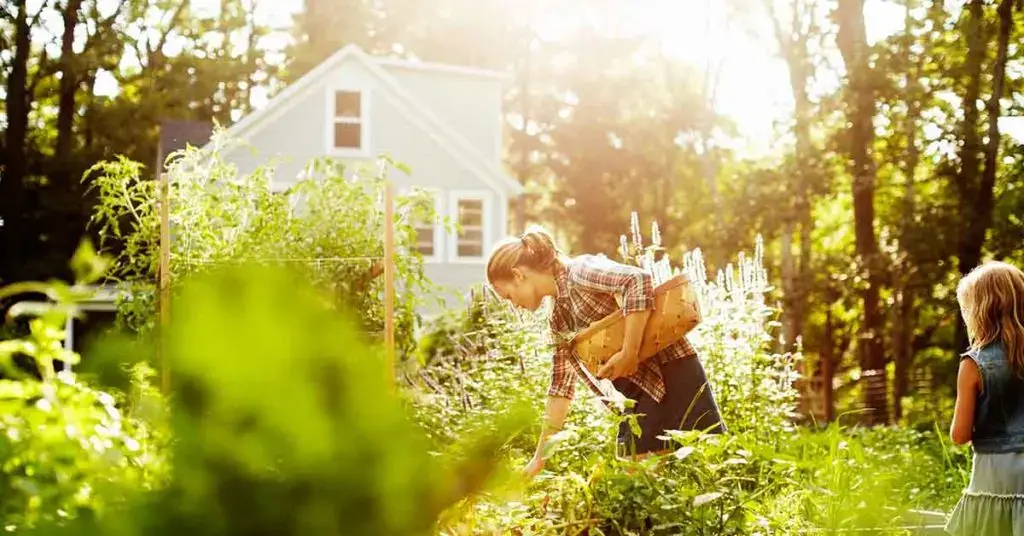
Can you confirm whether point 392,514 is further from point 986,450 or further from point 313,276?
point 986,450

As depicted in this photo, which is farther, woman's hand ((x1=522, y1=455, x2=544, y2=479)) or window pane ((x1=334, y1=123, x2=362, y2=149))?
window pane ((x1=334, y1=123, x2=362, y2=149))

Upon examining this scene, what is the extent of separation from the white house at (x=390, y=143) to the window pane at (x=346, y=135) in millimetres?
18

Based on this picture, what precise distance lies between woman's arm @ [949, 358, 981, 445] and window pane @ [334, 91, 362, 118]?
18050 mm

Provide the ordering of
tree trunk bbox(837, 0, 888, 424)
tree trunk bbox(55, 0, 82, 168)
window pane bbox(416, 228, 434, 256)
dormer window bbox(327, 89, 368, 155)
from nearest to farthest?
tree trunk bbox(837, 0, 888, 424) → dormer window bbox(327, 89, 368, 155) → window pane bbox(416, 228, 434, 256) → tree trunk bbox(55, 0, 82, 168)

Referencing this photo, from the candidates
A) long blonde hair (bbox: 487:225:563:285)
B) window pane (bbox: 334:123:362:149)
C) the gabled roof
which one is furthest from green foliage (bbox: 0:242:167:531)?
window pane (bbox: 334:123:362:149)

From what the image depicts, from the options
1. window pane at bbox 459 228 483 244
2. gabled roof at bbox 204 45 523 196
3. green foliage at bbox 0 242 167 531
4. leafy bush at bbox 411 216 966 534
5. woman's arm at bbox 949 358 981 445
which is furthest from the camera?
window pane at bbox 459 228 483 244

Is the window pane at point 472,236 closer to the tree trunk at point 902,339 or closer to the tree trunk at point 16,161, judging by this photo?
the tree trunk at point 902,339

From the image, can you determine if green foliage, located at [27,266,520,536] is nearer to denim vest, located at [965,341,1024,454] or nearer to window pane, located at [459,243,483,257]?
denim vest, located at [965,341,1024,454]

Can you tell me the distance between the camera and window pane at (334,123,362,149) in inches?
828

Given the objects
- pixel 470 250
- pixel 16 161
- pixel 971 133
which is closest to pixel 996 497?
pixel 971 133

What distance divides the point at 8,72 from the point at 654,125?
1542cm

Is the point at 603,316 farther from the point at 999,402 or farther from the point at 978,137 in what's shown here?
the point at 978,137

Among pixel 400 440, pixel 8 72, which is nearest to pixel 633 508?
pixel 400 440

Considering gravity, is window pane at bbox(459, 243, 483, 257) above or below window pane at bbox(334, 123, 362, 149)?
below
